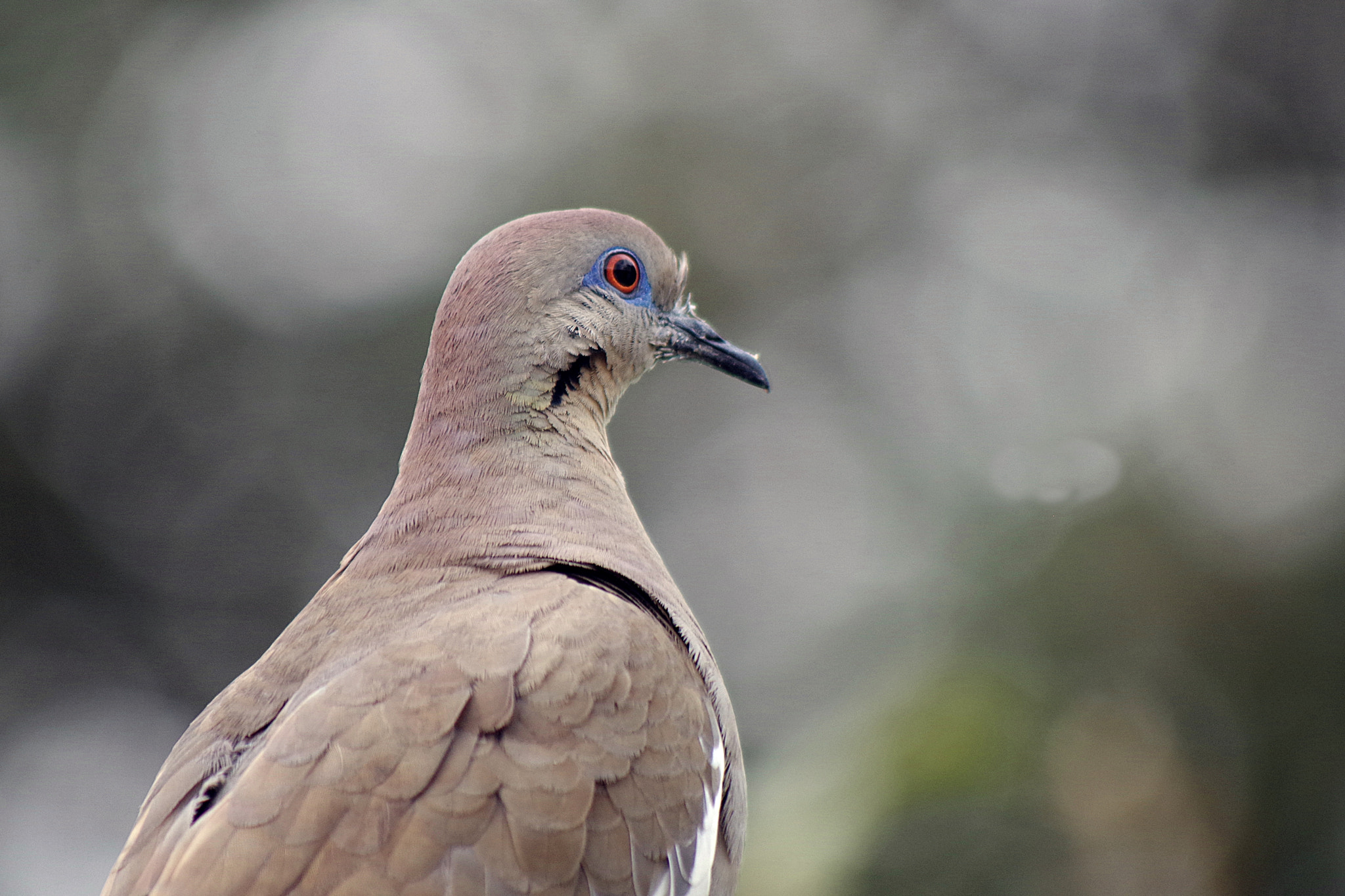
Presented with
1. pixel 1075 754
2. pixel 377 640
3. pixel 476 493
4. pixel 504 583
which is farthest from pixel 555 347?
pixel 1075 754

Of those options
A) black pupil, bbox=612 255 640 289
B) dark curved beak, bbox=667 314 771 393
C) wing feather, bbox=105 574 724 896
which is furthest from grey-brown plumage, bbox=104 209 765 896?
dark curved beak, bbox=667 314 771 393

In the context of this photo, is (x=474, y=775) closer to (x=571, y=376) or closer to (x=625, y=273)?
(x=571, y=376)

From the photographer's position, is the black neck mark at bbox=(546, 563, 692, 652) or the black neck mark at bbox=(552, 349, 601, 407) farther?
the black neck mark at bbox=(552, 349, 601, 407)

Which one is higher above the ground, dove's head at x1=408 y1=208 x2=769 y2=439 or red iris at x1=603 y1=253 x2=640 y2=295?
red iris at x1=603 y1=253 x2=640 y2=295

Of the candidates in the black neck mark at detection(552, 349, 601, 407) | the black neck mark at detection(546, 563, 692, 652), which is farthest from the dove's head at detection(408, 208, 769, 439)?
the black neck mark at detection(546, 563, 692, 652)

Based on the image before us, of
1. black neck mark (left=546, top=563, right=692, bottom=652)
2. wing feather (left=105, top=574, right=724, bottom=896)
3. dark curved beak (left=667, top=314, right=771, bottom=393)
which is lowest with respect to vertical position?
wing feather (left=105, top=574, right=724, bottom=896)

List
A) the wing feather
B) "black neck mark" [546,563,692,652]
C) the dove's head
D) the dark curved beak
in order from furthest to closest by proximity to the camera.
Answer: the dark curved beak, the dove's head, "black neck mark" [546,563,692,652], the wing feather

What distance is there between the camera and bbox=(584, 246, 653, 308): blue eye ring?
9.38 feet

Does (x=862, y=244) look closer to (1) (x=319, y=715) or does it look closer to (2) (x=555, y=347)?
(2) (x=555, y=347)

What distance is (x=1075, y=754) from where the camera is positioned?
17.8 feet

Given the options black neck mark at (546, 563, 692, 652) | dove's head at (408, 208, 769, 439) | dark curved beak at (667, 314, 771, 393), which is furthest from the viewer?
dark curved beak at (667, 314, 771, 393)

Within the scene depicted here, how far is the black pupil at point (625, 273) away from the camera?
9.51 ft

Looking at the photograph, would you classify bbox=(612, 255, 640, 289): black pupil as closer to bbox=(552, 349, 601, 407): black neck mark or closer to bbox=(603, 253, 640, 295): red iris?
bbox=(603, 253, 640, 295): red iris

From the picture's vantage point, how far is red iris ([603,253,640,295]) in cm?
289
